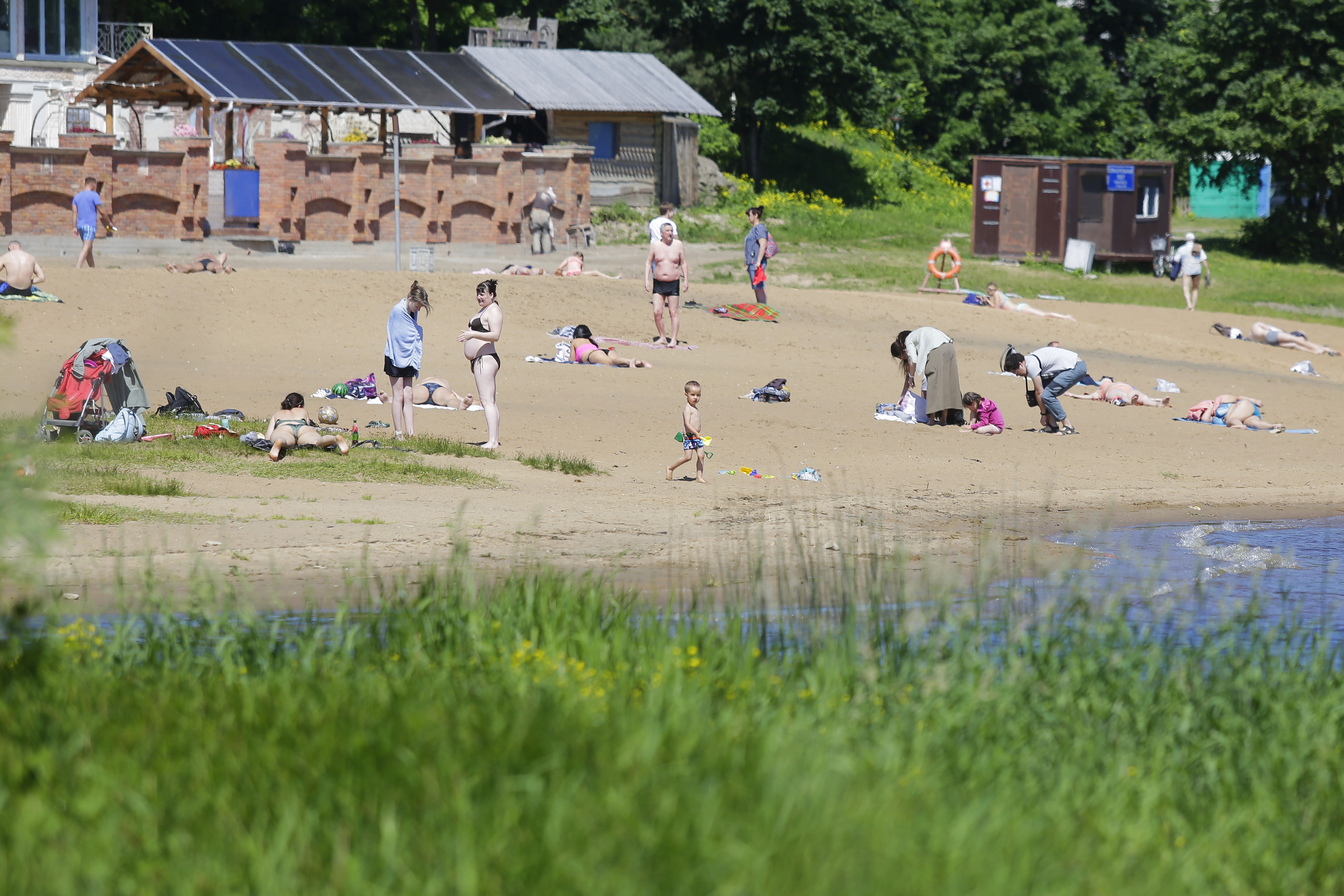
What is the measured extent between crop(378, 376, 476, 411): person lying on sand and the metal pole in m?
8.15

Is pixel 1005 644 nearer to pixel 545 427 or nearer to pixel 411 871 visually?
pixel 411 871

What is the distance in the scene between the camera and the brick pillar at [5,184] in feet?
88.4

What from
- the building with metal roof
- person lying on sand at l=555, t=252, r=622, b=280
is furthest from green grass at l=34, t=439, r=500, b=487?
the building with metal roof

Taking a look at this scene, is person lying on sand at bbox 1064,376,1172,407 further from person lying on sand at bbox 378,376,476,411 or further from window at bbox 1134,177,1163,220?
window at bbox 1134,177,1163,220

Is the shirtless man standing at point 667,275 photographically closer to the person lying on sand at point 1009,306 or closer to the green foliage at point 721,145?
the person lying on sand at point 1009,306

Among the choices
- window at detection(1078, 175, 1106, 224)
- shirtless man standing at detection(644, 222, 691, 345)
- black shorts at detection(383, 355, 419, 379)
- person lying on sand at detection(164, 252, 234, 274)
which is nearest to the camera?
black shorts at detection(383, 355, 419, 379)

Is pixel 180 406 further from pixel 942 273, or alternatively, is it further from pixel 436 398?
pixel 942 273

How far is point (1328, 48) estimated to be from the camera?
4031 centimetres

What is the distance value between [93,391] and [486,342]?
368cm

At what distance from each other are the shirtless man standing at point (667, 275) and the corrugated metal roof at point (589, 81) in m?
17.6

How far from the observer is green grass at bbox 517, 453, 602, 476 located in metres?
14.2

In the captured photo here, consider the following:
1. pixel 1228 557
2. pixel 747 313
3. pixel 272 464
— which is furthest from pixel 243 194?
pixel 1228 557

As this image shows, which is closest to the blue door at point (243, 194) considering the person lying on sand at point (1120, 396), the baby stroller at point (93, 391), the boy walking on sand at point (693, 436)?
the baby stroller at point (93, 391)

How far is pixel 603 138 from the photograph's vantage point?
133ft
